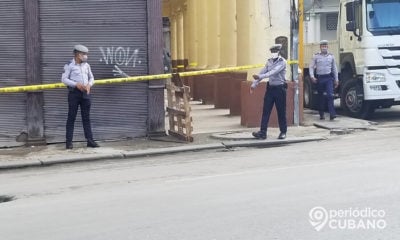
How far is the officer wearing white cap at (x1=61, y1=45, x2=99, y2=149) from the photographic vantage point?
37.4ft

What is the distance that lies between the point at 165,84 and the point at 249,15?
10.3 feet

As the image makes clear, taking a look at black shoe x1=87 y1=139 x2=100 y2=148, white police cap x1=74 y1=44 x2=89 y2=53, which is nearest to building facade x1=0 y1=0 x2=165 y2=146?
black shoe x1=87 y1=139 x2=100 y2=148

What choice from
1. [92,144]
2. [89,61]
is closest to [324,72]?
[89,61]

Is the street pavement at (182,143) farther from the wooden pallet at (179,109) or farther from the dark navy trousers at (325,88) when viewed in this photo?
the dark navy trousers at (325,88)

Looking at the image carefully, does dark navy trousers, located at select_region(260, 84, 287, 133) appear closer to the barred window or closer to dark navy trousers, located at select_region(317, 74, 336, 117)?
dark navy trousers, located at select_region(317, 74, 336, 117)

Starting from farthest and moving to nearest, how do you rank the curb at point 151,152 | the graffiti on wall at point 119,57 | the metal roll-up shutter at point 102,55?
the graffiti on wall at point 119,57 < the metal roll-up shutter at point 102,55 < the curb at point 151,152

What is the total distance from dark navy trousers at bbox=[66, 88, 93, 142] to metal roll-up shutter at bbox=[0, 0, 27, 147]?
3.28ft

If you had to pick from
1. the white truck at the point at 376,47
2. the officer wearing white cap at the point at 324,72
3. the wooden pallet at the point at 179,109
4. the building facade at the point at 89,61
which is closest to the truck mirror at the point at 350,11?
the white truck at the point at 376,47

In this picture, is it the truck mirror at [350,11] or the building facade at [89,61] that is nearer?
the building facade at [89,61]

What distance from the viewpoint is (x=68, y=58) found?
12164mm

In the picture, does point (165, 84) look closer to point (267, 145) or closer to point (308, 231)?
point (267, 145)

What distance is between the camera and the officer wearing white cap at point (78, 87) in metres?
11.4

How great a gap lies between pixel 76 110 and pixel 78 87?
1.45 feet

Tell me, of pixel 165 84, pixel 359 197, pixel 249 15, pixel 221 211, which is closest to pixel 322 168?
pixel 359 197
